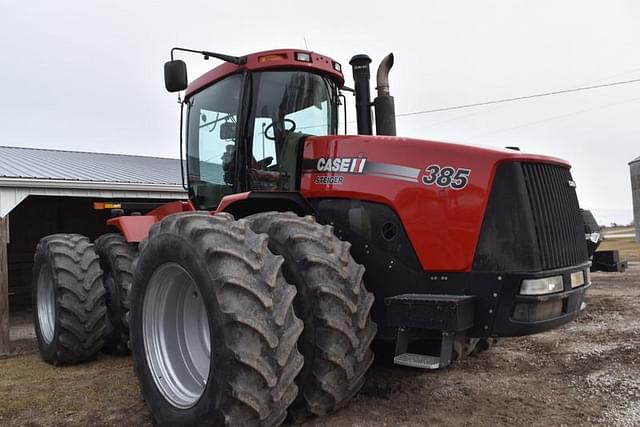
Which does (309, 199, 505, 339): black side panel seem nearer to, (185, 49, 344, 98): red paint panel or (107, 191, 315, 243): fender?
(107, 191, 315, 243): fender

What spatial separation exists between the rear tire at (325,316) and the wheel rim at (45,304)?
12.8 ft

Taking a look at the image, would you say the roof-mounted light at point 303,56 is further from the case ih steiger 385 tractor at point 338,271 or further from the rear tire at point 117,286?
the rear tire at point 117,286

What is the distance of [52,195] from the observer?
8.54 metres

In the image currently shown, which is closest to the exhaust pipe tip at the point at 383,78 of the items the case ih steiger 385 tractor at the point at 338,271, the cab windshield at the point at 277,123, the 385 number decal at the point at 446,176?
the cab windshield at the point at 277,123

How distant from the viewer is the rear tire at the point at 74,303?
210 inches

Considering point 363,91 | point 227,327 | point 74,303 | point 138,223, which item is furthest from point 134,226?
point 227,327

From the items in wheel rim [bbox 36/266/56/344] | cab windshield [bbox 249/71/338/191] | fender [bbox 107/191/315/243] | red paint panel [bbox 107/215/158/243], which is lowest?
wheel rim [bbox 36/266/56/344]

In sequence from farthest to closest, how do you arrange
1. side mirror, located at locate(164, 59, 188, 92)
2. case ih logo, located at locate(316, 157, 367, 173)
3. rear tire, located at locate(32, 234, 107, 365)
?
1. rear tire, located at locate(32, 234, 107, 365)
2. side mirror, located at locate(164, 59, 188, 92)
3. case ih logo, located at locate(316, 157, 367, 173)

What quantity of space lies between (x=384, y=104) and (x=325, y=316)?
7.07 ft

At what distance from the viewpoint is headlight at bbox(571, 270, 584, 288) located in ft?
11.0

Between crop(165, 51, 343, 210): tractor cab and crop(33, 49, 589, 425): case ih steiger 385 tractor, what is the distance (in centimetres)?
3

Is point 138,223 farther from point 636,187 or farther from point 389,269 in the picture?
point 636,187

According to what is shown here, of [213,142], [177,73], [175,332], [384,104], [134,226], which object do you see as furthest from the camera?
[134,226]

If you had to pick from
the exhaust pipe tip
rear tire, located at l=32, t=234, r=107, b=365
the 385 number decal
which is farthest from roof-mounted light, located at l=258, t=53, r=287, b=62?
rear tire, located at l=32, t=234, r=107, b=365
